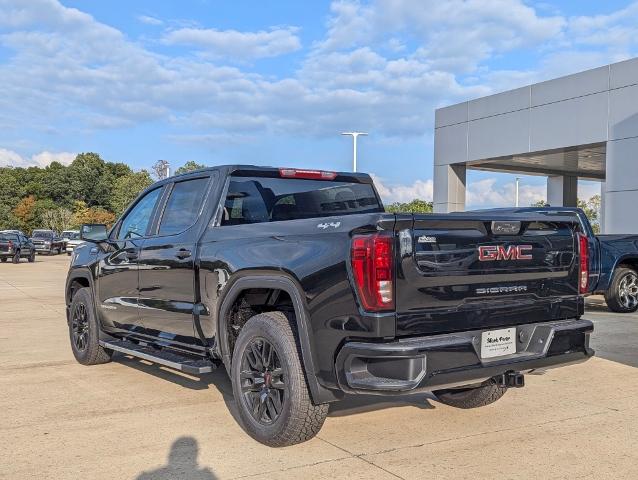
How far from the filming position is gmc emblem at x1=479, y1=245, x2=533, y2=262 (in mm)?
4090

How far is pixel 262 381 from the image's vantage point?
14.8 feet

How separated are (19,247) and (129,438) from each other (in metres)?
31.2

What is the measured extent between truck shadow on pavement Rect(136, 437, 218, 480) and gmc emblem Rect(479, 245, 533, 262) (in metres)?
2.04

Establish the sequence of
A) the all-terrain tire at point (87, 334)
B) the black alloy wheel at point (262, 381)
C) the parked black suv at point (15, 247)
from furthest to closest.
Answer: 1. the parked black suv at point (15, 247)
2. the all-terrain tire at point (87, 334)
3. the black alloy wheel at point (262, 381)

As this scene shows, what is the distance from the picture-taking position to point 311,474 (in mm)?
3922

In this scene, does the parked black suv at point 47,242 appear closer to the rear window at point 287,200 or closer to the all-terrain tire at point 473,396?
the rear window at point 287,200

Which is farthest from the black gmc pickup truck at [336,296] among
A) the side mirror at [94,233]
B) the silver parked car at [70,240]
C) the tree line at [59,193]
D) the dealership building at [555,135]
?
the tree line at [59,193]

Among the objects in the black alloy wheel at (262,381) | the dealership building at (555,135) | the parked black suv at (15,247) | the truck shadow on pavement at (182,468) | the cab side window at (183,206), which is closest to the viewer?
the truck shadow on pavement at (182,468)

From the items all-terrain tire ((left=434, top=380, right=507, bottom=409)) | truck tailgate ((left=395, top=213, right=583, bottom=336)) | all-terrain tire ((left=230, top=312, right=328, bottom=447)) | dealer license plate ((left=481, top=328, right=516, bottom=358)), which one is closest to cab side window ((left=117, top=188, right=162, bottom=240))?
all-terrain tire ((left=230, top=312, right=328, bottom=447))

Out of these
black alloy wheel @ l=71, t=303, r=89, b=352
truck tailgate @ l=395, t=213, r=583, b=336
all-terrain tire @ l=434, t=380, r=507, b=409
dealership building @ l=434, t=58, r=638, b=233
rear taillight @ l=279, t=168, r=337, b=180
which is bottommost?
all-terrain tire @ l=434, t=380, r=507, b=409

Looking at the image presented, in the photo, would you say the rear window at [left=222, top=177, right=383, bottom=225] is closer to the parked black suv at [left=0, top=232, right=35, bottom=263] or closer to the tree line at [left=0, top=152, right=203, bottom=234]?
the parked black suv at [left=0, top=232, right=35, bottom=263]

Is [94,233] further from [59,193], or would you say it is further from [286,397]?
[59,193]

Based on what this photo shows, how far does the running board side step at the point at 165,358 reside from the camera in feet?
16.4

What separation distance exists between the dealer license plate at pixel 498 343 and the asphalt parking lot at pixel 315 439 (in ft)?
2.18
